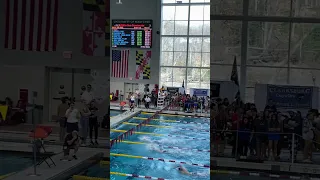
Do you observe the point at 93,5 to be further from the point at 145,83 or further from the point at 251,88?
the point at 145,83

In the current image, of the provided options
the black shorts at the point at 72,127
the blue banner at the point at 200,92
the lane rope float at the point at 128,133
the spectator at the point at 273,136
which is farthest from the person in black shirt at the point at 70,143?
the blue banner at the point at 200,92

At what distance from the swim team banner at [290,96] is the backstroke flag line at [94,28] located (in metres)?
2.46

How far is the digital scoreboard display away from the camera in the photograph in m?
22.2

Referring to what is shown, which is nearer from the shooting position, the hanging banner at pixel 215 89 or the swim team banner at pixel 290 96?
the swim team banner at pixel 290 96

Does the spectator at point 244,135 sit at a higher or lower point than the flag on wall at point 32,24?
lower

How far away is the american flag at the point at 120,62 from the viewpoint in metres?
22.4

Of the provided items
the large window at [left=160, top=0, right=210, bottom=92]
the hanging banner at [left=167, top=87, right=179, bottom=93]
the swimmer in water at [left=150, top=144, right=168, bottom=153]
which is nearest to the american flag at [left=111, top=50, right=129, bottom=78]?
the large window at [left=160, top=0, right=210, bottom=92]

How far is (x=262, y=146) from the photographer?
5.26 metres

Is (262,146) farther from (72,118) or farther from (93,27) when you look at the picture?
(93,27)

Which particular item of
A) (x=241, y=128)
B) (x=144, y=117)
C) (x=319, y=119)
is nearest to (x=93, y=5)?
(x=241, y=128)

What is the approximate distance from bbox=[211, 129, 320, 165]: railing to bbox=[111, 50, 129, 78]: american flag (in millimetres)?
17368

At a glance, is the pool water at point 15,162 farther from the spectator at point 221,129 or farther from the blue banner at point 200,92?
the blue banner at point 200,92

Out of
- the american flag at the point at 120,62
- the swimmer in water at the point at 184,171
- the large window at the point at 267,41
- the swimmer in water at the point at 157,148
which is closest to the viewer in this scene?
the large window at the point at 267,41

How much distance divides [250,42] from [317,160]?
193cm
